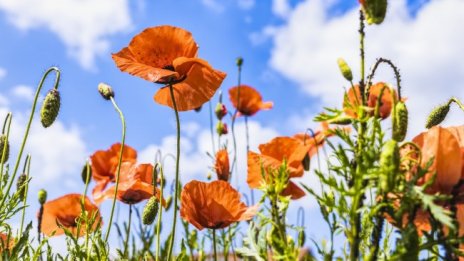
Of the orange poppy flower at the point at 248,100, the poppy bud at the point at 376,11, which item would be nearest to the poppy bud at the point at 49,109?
the poppy bud at the point at 376,11

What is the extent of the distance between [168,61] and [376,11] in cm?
101

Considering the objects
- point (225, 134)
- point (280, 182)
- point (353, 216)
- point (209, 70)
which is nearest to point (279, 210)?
point (280, 182)

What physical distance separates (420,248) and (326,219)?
0.38 meters

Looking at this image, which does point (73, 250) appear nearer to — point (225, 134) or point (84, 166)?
point (84, 166)

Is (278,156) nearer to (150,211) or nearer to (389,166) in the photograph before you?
(150,211)

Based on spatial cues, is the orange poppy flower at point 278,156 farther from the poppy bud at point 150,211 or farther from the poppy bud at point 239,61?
the poppy bud at point 239,61

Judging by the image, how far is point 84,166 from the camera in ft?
9.76

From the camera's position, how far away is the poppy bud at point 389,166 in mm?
996

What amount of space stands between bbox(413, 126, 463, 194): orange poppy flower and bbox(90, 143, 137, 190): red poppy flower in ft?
7.86

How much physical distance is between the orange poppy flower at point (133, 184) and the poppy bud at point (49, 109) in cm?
60

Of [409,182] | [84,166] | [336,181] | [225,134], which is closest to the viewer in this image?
[409,182]

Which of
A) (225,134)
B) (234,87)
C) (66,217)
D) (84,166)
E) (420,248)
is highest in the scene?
(234,87)

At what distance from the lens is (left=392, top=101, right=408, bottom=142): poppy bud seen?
1.09 m

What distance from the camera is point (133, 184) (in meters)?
2.70
